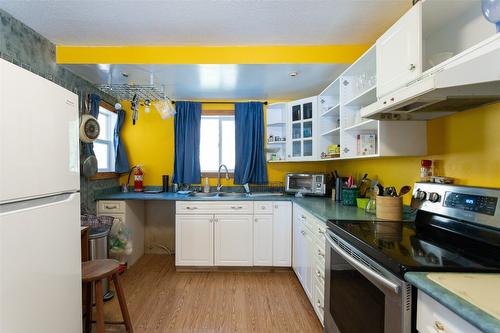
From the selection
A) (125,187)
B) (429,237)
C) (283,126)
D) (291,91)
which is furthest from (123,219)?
(429,237)

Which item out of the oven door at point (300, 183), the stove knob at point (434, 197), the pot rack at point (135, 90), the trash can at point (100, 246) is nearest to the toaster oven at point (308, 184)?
the oven door at point (300, 183)

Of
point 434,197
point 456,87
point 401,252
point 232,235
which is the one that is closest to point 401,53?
point 456,87

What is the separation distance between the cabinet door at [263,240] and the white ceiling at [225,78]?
1576 millimetres

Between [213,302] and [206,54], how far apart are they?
233 cm

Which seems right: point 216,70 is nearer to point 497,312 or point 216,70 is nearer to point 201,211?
point 201,211

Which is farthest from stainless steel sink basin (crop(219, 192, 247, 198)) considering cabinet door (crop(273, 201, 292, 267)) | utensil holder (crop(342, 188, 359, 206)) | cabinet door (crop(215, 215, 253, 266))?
utensil holder (crop(342, 188, 359, 206))

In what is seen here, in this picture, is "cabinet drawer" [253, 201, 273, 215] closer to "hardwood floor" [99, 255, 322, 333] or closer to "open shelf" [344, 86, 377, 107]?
"hardwood floor" [99, 255, 322, 333]

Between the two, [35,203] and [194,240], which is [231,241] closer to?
[194,240]

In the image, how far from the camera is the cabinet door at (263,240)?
2.69 meters

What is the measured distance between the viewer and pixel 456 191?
1.18 m

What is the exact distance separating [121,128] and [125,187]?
0.83 m

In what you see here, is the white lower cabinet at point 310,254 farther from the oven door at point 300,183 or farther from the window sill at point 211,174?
the window sill at point 211,174

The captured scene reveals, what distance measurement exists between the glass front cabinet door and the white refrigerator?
2.26 meters

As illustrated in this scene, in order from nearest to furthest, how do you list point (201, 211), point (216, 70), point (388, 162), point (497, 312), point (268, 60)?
point (497, 312), point (388, 162), point (268, 60), point (216, 70), point (201, 211)
